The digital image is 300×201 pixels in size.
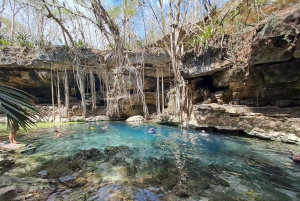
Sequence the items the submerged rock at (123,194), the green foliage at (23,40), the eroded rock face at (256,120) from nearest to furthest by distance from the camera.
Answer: the submerged rock at (123,194) < the eroded rock face at (256,120) < the green foliage at (23,40)

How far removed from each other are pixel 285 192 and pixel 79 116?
1550 cm

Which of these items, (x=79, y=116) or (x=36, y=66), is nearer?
(x=36, y=66)

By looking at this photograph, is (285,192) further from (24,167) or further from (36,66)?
(36,66)

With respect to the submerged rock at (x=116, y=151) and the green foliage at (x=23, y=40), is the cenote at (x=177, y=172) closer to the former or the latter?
the submerged rock at (x=116, y=151)

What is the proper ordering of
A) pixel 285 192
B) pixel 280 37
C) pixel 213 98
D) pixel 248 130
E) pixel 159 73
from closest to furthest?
pixel 285 192
pixel 280 37
pixel 248 130
pixel 213 98
pixel 159 73

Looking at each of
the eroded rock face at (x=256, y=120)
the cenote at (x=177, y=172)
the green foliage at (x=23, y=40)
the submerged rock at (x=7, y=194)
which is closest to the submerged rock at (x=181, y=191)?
the cenote at (x=177, y=172)

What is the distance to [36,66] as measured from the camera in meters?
13.7

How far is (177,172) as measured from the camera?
389 cm

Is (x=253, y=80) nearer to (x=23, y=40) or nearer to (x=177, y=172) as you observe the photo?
(x=177, y=172)

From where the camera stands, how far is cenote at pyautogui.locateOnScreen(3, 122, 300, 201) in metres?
2.93

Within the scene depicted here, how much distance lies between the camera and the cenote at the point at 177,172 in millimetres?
2926

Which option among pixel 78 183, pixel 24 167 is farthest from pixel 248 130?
pixel 24 167

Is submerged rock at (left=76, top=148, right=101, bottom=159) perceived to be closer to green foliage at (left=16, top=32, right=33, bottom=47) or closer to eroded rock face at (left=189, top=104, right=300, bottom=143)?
eroded rock face at (left=189, top=104, right=300, bottom=143)

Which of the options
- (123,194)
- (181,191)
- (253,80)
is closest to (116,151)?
(123,194)
